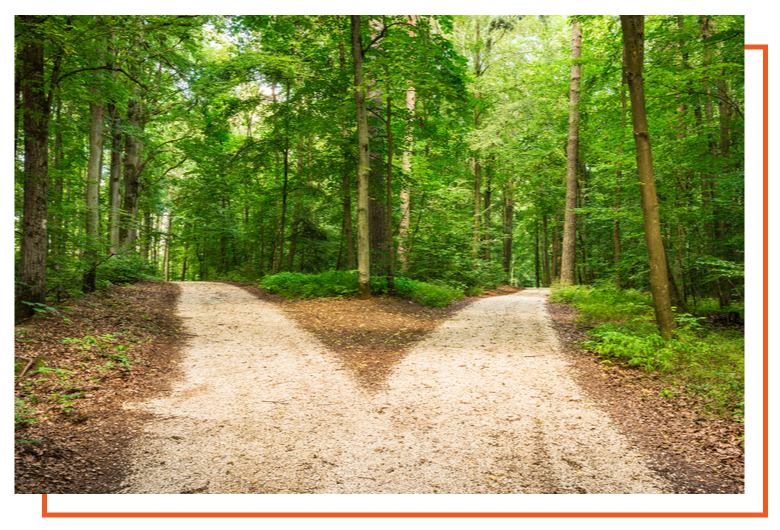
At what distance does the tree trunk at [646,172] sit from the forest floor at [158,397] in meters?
1.45

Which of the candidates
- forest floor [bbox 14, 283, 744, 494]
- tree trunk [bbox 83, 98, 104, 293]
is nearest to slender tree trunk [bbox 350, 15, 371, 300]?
forest floor [bbox 14, 283, 744, 494]

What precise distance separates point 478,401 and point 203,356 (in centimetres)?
438

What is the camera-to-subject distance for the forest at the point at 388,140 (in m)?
6.56

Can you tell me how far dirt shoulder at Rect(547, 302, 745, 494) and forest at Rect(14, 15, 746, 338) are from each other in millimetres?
1921

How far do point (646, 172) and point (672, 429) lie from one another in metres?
4.23

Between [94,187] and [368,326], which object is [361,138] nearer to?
[368,326]

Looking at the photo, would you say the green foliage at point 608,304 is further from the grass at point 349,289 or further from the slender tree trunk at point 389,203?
the slender tree trunk at point 389,203

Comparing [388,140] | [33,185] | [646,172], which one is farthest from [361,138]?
[33,185]

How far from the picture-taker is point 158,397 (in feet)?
15.5

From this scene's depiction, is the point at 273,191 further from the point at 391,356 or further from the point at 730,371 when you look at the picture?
the point at 730,371

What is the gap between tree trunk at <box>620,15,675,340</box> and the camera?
6336 mm

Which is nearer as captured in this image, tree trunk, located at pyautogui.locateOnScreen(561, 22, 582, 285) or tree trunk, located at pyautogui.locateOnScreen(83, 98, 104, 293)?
tree trunk, located at pyautogui.locateOnScreen(83, 98, 104, 293)

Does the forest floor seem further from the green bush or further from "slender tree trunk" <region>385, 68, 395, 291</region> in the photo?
"slender tree trunk" <region>385, 68, 395, 291</region>
